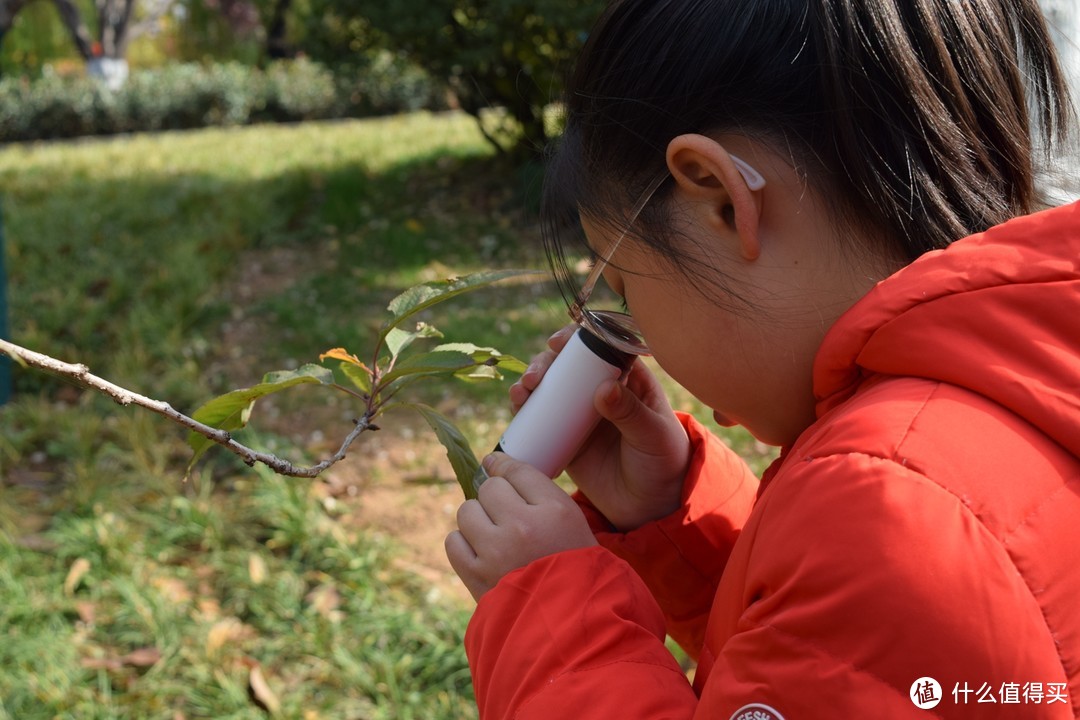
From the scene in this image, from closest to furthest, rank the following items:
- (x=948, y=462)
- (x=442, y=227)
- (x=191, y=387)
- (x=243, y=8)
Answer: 1. (x=948, y=462)
2. (x=191, y=387)
3. (x=442, y=227)
4. (x=243, y=8)

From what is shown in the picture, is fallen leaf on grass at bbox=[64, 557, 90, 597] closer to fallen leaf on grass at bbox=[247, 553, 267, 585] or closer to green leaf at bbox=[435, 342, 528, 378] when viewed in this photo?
fallen leaf on grass at bbox=[247, 553, 267, 585]

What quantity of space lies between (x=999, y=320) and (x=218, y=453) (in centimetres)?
282

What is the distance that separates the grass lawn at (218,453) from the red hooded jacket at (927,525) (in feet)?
2.87

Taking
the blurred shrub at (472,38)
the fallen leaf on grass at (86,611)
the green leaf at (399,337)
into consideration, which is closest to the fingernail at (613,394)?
the green leaf at (399,337)

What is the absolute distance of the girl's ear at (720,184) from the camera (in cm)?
97

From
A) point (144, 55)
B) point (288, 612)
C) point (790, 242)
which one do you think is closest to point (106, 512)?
point (288, 612)

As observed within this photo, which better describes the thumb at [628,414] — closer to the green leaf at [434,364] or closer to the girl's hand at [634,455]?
the girl's hand at [634,455]

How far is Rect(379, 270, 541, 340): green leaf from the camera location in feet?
4.02

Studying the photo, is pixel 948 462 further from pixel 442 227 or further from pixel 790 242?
pixel 442 227

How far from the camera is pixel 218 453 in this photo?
3275mm

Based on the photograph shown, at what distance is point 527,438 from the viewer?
4.42 ft

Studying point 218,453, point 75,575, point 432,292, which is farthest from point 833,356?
point 218,453

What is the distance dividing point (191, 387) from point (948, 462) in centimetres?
329

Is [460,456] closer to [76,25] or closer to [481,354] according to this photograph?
[481,354]
